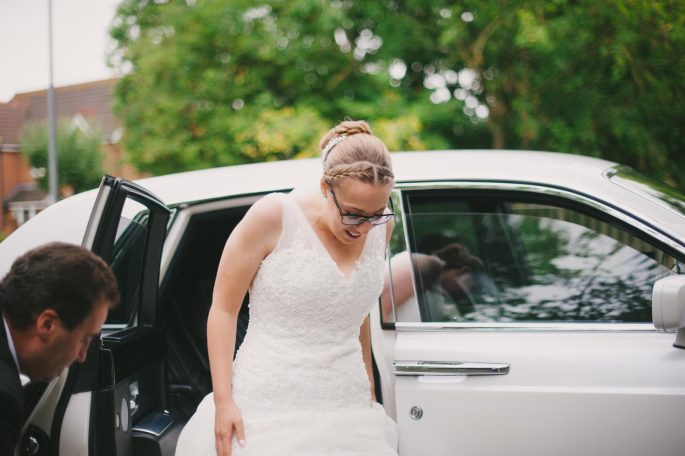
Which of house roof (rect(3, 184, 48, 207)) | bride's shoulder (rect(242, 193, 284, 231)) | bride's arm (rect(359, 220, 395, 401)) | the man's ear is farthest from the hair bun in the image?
house roof (rect(3, 184, 48, 207))

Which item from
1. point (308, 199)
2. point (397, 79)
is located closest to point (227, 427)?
point (308, 199)

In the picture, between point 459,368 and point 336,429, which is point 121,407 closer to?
point 336,429

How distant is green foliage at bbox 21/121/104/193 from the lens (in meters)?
15.4

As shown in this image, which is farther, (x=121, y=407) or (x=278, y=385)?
(x=121, y=407)

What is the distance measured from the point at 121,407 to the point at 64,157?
1901 cm

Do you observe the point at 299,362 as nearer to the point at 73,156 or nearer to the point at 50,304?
the point at 50,304

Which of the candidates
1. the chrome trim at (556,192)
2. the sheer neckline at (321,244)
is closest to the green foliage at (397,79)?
the chrome trim at (556,192)

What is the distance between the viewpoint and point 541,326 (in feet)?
9.20

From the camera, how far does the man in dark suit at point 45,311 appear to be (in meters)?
1.85

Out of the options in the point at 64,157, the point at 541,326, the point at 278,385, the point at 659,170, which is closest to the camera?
the point at 278,385

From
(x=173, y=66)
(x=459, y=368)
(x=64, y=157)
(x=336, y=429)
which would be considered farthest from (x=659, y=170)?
(x=64, y=157)

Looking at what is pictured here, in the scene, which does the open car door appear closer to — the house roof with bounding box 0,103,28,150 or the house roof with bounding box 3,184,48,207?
the house roof with bounding box 3,184,48,207

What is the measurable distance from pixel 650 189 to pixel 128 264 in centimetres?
216

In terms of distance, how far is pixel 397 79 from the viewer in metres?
13.0
